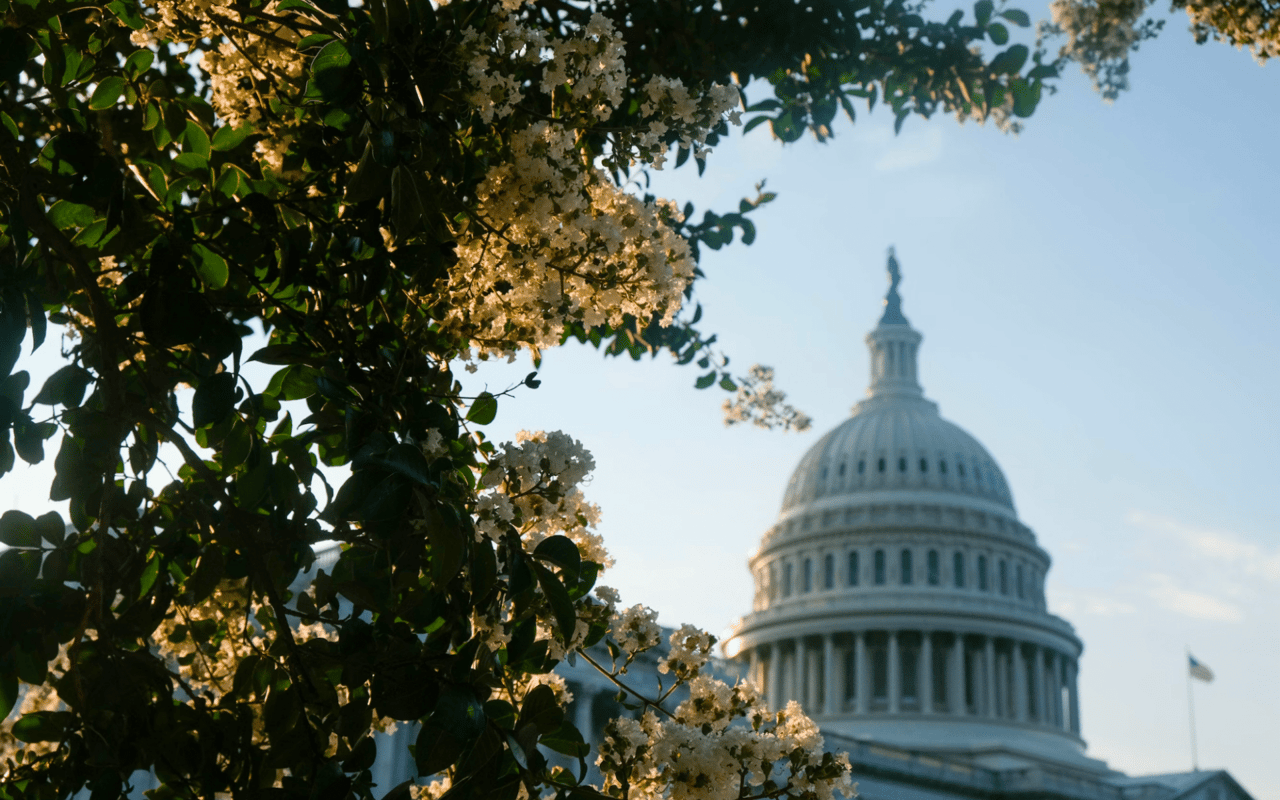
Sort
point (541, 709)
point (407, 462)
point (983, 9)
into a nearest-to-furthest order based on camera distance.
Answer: point (407, 462) → point (541, 709) → point (983, 9)

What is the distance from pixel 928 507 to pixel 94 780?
92.2 meters

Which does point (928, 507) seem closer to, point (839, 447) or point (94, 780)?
point (839, 447)

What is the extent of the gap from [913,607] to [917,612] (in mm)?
503

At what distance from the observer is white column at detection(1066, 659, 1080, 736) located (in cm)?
9312

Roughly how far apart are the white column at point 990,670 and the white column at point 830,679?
31.1 feet

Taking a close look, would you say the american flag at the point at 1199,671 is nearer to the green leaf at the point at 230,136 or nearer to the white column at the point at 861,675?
the white column at the point at 861,675

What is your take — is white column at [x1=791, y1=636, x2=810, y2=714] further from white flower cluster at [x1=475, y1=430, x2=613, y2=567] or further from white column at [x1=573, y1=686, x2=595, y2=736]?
white flower cluster at [x1=475, y1=430, x2=613, y2=567]

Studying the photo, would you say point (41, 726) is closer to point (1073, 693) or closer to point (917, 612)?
point (917, 612)

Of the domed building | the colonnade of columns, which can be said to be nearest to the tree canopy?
the domed building

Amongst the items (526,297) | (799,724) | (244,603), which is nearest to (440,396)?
(526,297)

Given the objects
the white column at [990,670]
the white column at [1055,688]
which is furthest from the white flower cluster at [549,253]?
the white column at [1055,688]

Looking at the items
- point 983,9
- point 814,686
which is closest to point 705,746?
point 983,9

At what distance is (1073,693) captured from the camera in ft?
309

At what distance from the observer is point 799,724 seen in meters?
4.68
